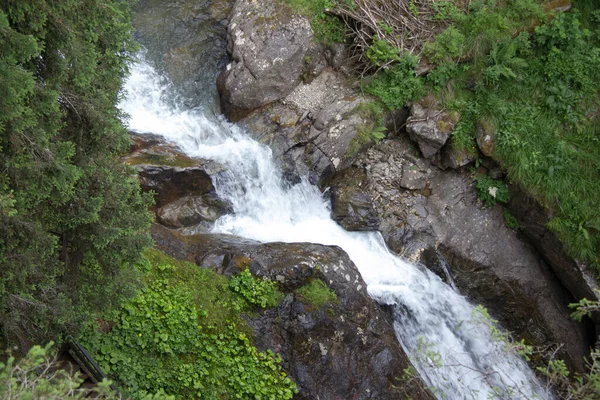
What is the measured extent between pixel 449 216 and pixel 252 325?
6.03 m

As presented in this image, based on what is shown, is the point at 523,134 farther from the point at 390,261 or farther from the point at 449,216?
the point at 390,261

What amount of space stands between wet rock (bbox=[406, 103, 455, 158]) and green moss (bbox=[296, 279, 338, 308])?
5.17 metres

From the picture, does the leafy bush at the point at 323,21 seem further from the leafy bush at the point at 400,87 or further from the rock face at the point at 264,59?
the leafy bush at the point at 400,87

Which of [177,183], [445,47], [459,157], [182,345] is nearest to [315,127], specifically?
[459,157]

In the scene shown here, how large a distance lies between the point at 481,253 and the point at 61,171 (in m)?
9.58

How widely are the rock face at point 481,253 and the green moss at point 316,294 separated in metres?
3.27

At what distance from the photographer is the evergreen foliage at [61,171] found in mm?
4773

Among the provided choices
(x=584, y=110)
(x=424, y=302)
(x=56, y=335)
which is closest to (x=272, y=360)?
(x=56, y=335)

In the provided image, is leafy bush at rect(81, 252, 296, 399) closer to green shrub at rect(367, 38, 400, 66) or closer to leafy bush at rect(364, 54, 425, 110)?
leafy bush at rect(364, 54, 425, 110)

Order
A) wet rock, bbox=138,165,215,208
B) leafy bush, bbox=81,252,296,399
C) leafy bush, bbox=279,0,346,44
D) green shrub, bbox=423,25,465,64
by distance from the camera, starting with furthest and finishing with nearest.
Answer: leafy bush, bbox=279,0,346,44 → green shrub, bbox=423,25,465,64 → wet rock, bbox=138,165,215,208 → leafy bush, bbox=81,252,296,399

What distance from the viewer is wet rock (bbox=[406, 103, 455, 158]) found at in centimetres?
1193

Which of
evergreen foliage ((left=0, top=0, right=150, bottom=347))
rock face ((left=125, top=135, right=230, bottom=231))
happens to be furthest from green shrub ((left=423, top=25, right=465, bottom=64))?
evergreen foliage ((left=0, top=0, right=150, bottom=347))

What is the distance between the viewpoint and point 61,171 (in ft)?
17.1

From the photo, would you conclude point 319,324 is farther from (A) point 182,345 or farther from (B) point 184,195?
(B) point 184,195
